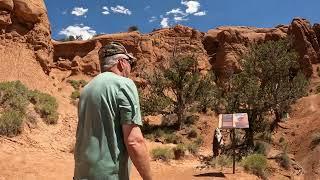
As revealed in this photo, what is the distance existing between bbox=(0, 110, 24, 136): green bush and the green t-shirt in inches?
530

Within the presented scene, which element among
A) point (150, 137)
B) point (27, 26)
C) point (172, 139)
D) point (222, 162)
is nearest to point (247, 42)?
point (172, 139)

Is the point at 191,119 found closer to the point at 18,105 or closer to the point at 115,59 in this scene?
the point at 18,105

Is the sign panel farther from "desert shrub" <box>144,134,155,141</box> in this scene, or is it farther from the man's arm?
the man's arm

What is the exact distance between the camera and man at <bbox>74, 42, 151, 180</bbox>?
3.04 meters

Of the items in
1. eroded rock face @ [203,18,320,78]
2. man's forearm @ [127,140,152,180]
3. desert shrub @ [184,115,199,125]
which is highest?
eroded rock face @ [203,18,320,78]

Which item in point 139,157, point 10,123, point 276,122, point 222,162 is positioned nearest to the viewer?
point 139,157

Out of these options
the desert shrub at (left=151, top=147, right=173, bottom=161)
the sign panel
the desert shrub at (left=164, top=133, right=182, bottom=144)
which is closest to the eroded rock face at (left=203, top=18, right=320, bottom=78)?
the desert shrub at (left=164, top=133, right=182, bottom=144)

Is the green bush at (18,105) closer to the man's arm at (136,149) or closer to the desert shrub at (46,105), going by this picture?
the desert shrub at (46,105)

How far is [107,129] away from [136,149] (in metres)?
0.24

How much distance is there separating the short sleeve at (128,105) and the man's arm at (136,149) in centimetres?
4

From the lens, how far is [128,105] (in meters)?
3.08

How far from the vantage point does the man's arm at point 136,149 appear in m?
3.01

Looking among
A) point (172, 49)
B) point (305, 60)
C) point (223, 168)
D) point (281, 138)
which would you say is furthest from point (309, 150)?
point (305, 60)

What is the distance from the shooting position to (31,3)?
23.9m
